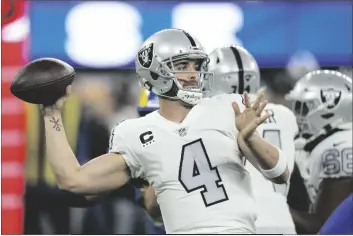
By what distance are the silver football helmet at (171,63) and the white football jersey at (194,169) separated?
0.09 meters

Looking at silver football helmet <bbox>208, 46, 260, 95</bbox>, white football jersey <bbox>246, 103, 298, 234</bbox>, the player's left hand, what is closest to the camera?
the player's left hand

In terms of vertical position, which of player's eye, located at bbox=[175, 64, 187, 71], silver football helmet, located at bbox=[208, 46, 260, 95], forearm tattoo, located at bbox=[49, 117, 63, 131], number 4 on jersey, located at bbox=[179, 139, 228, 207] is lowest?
silver football helmet, located at bbox=[208, 46, 260, 95]

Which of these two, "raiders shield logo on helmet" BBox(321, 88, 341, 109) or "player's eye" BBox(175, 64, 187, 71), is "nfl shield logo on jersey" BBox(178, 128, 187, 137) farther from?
"raiders shield logo on helmet" BBox(321, 88, 341, 109)

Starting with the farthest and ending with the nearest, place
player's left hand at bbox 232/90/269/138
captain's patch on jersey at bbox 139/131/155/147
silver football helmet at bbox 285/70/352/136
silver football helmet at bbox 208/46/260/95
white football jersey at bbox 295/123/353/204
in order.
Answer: silver football helmet at bbox 285/70/352/136 < white football jersey at bbox 295/123/353/204 < silver football helmet at bbox 208/46/260/95 < captain's patch on jersey at bbox 139/131/155/147 < player's left hand at bbox 232/90/269/138

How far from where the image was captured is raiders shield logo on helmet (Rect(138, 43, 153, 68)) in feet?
8.86

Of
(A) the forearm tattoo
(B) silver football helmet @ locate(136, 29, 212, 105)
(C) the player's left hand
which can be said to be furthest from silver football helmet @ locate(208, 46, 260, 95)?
(A) the forearm tattoo

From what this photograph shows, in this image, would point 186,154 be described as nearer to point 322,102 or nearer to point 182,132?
point 182,132

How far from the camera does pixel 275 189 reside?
3.20 metres

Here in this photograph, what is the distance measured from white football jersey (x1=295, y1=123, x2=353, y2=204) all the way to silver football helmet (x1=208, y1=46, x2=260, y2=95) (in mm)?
464

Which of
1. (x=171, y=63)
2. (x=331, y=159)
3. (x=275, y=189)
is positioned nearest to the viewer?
(x=171, y=63)

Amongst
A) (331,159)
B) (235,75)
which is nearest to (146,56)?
(235,75)

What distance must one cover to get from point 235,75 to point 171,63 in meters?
0.98

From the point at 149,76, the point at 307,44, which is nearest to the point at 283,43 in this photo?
the point at 307,44

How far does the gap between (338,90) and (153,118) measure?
6.13 ft
